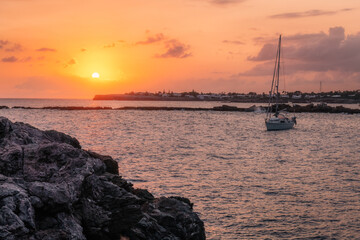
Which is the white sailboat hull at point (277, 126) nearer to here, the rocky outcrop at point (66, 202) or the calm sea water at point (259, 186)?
the calm sea water at point (259, 186)

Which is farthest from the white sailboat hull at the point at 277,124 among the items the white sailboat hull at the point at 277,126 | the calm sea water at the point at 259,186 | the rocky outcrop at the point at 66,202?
the rocky outcrop at the point at 66,202

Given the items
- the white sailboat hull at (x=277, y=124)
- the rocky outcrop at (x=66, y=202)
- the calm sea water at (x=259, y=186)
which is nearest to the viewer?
the rocky outcrop at (x=66, y=202)

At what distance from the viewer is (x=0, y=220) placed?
7.57 meters

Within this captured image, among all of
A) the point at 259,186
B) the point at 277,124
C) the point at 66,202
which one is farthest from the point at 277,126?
the point at 66,202

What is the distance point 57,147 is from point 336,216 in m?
13.5

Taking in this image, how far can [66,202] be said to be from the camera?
9.05 metres

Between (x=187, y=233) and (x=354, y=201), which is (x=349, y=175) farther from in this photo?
(x=187, y=233)

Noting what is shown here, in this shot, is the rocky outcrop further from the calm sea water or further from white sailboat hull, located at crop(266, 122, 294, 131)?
white sailboat hull, located at crop(266, 122, 294, 131)

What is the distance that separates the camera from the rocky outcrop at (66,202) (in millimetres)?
8203

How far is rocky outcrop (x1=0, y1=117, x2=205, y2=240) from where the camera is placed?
323 inches

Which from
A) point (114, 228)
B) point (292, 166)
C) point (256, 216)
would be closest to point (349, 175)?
point (292, 166)

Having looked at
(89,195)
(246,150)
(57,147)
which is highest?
(57,147)

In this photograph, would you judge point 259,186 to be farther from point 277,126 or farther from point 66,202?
point 277,126

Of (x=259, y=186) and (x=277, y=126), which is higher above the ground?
(x=277, y=126)
